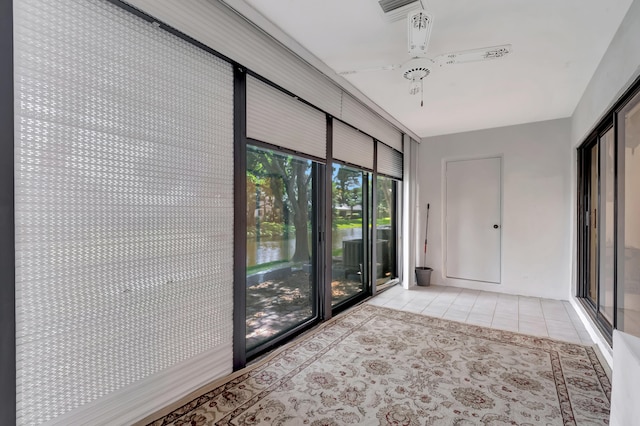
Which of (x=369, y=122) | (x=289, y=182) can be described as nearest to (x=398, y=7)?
(x=289, y=182)

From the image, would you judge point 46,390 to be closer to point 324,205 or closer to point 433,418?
point 433,418

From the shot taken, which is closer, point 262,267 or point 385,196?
point 262,267

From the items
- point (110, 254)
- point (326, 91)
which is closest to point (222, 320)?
point (110, 254)

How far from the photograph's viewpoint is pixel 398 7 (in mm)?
1958

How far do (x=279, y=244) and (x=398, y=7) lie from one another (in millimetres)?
2062

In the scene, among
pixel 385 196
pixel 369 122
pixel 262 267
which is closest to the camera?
pixel 262 267

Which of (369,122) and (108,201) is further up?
(369,122)

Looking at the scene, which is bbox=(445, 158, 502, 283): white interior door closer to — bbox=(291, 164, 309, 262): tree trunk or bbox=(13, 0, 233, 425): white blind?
bbox=(291, 164, 309, 262): tree trunk

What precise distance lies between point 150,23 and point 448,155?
4.77 m

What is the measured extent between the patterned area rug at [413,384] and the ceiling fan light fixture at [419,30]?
238 centimetres

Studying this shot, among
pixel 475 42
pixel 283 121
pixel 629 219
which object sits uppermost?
pixel 475 42

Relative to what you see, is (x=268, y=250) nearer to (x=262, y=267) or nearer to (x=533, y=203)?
(x=262, y=267)

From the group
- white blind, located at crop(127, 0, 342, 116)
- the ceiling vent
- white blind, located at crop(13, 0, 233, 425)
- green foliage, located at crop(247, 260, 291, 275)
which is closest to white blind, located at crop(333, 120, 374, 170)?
white blind, located at crop(127, 0, 342, 116)

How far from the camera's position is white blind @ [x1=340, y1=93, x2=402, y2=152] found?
3.63 m
